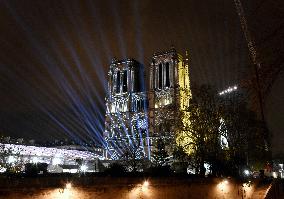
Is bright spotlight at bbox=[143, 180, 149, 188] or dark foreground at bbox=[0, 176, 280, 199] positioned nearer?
dark foreground at bbox=[0, 176, 280, 199]

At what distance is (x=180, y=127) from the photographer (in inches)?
1405

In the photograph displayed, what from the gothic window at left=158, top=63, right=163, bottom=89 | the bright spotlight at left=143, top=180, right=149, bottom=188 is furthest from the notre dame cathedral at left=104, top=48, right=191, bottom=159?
the bright spotlight at left=143, top=180, right=149, bottom=188

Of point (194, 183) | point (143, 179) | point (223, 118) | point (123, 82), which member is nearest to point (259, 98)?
→ point (143, 179)

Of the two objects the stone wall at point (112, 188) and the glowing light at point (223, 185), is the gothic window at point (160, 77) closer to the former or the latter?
the glowing light at point (223, 185)

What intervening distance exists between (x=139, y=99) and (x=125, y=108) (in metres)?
5.18

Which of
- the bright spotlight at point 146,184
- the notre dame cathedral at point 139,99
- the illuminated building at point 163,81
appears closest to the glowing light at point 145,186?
the bright spotlight at point 146,184

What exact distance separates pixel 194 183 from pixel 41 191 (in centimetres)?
1364

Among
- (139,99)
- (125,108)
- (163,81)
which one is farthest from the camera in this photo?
(139,99)

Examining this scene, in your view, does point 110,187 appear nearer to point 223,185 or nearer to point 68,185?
point 68,185

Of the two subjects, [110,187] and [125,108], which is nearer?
[110,187]

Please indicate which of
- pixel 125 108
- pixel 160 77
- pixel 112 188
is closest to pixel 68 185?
pixel 112 188

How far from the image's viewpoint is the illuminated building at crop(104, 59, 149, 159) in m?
92.5

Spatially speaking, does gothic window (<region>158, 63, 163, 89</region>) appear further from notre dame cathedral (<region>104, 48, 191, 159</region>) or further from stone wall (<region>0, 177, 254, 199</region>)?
stone wall (<region>0, 177, 254, 199</region>)

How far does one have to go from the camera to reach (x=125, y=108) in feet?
316
